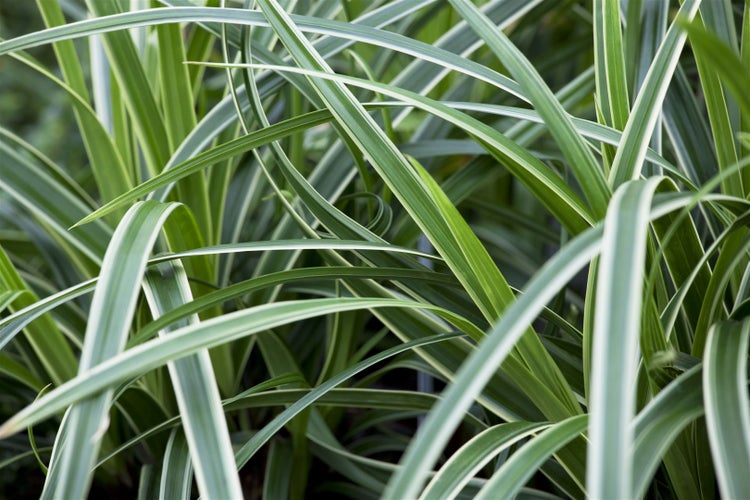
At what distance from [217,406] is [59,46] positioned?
527 mm

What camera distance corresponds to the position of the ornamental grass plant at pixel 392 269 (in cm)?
37

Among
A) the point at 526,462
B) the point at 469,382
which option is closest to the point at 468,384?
the point at 469,382

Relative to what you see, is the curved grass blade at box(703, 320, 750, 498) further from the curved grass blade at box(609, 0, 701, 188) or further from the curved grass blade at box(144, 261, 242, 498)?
the curved grass blade at box(144, 261, 242, 498)

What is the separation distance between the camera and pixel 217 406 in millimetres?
412

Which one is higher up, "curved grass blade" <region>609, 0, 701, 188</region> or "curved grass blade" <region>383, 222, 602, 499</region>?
"curved grass blade" <region>609, 0, 701, 188</region>

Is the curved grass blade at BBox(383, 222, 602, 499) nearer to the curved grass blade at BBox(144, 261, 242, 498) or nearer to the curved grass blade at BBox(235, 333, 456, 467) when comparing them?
the curved grass blade at BBox(144, 261, 242, 498)

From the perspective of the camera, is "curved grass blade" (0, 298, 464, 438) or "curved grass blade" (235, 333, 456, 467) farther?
"curved grass blade" (235, 333, 456, 467)

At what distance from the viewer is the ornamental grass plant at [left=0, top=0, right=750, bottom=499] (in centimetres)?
37

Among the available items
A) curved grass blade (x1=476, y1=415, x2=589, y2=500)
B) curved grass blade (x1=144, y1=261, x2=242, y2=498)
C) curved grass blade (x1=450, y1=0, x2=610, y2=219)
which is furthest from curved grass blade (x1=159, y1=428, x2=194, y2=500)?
curved grass blade (x1=450, y1=0, x2=610, y2=219)

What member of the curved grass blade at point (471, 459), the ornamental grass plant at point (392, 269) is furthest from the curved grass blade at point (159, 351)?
the curved grass blade at point (471, 459)

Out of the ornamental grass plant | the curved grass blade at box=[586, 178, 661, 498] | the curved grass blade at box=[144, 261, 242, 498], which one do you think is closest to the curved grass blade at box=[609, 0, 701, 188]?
the ornamental grass plant

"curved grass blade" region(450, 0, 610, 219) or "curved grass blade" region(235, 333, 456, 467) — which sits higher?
"curved grass blade" region(450, 0, 610, 219)

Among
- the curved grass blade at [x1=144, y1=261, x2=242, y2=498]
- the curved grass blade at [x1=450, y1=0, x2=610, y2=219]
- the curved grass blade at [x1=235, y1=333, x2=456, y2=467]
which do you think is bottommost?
the curved grass blade at [x1=144, y1=261, x2=242, y2=498]

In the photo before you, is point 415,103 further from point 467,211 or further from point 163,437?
point 467,211
